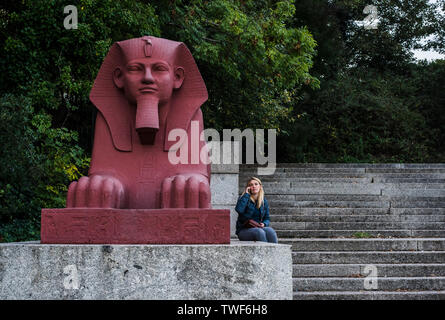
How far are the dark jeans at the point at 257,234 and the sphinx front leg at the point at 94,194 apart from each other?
6.53ft

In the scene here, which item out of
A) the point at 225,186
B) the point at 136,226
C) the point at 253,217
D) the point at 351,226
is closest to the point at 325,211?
the point at 351,226

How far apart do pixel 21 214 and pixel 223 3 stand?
5096 mm

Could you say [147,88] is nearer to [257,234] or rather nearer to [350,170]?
[257,234]

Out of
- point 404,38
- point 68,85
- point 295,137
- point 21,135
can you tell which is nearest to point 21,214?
point 21,135

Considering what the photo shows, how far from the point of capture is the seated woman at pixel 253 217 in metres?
5.74

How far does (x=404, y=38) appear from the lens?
75.3ft

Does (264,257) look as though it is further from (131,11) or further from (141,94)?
(131,11)

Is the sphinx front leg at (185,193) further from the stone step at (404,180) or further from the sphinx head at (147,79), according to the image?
the stone step at (404,180)

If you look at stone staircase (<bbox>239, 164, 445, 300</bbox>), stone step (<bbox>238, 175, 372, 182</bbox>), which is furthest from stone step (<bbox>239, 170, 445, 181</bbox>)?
stone step (<bbox>238, 175, 372, 182</bbox>)

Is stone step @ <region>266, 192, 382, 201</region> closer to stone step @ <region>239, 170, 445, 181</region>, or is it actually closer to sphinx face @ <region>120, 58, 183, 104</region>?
stone step @ <region>239, 170, 445, 181</region>

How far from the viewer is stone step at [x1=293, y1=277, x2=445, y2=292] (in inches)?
233

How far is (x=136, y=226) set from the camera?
387 centimetres

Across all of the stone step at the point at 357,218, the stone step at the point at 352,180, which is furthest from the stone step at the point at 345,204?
the stone step at the point at 352,180

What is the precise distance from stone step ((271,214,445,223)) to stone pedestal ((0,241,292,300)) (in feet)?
16.7
